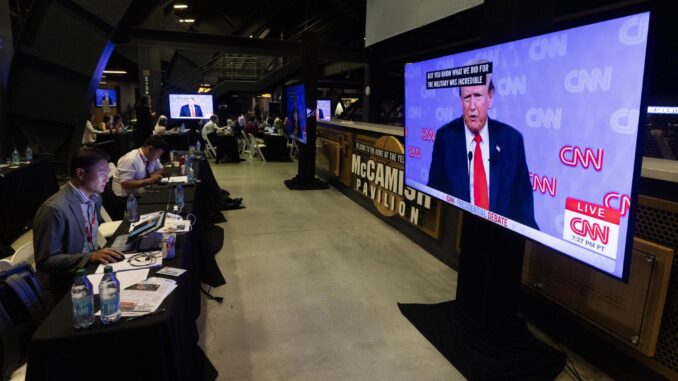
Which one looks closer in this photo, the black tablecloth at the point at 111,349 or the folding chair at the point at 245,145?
the black tablecloth at the point at 111,349

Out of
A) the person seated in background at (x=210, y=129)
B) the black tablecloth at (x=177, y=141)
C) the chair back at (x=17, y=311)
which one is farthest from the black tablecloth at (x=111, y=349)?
the person seated in background at (x=210, y=129)

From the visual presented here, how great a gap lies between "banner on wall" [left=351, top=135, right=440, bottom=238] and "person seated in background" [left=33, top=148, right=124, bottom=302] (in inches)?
106

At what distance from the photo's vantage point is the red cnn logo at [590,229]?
1774 millimetres

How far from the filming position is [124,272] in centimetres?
210

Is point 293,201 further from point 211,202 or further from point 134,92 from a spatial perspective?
point 134,92

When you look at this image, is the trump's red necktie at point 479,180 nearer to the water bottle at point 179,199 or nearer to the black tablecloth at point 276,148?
the water bottle at point 179,199

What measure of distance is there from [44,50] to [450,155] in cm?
779

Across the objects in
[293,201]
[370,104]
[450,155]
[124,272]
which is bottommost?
[293,201]

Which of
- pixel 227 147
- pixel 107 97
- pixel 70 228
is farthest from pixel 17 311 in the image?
pixel 107 97

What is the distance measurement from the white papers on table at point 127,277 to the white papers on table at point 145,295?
0.05 m

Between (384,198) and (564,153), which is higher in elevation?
(564,153)

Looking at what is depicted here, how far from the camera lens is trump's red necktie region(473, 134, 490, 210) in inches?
97.2

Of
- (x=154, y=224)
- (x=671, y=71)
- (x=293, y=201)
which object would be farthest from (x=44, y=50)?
(x=671, y=71)

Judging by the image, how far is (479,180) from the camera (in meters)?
2.51
